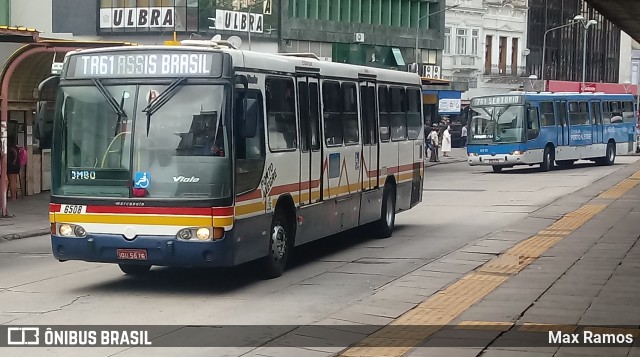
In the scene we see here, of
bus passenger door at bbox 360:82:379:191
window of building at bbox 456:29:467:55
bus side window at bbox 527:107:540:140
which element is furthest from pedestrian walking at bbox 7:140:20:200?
window of building at bbox 456:29:467:55

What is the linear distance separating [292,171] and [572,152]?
31.9m

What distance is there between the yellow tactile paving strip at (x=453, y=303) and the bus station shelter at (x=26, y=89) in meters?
9.90

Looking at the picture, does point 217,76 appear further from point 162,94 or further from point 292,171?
point 292,171

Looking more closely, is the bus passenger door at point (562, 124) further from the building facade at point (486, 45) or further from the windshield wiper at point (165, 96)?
the windshield wiper at point (165, 96)

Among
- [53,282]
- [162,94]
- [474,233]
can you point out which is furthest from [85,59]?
[474,233]

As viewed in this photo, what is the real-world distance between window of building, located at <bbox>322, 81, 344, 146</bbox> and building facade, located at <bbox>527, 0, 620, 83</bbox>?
6402 cm

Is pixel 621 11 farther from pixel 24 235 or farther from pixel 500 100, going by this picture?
pixel 500 100

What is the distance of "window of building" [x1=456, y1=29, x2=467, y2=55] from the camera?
74.9m

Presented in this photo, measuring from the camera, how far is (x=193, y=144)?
528 inches

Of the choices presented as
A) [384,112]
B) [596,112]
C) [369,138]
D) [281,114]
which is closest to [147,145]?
[281,114]


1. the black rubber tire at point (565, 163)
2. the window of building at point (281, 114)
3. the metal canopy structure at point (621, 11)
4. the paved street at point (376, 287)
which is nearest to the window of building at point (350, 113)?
the paved street at point (376, 287)

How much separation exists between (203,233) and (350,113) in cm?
541

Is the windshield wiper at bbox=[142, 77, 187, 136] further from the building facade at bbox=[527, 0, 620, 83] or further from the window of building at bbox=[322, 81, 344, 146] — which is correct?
the building facade at bbox=[527, 0, 620, 83]

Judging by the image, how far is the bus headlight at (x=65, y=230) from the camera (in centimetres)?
1370
